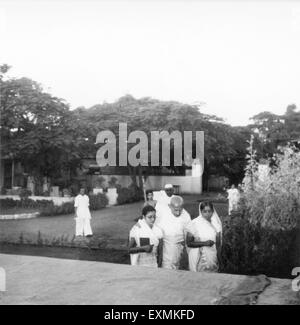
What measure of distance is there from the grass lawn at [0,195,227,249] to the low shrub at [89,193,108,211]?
0.29 m

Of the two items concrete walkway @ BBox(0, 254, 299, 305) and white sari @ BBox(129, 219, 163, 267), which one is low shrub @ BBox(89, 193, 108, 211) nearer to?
concrete walkway @ BBox(0, 254, 299, 305)

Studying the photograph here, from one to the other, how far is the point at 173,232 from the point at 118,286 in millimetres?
1076

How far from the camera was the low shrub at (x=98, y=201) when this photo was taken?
41.8 feet

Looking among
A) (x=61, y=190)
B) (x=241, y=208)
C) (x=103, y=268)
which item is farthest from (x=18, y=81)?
(x=103, y=268)

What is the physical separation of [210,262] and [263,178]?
2.13 metres

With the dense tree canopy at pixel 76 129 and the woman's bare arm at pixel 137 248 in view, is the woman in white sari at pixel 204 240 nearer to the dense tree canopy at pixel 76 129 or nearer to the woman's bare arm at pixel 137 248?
the woman's bare arm at pixel 137 248

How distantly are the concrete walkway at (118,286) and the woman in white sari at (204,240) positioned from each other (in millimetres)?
536

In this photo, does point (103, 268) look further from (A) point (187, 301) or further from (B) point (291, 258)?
(B) point (291, 258)

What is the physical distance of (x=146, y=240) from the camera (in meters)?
4.48

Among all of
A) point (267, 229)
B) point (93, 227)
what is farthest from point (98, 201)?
point (267, 229)

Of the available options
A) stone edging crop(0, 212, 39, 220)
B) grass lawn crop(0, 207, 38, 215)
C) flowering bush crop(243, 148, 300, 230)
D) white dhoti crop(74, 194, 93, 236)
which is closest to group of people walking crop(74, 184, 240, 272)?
flowering bush crop(243, 148, 300, 230)

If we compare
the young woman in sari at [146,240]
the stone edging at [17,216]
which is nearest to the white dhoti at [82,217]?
the stone edging at [17,216]

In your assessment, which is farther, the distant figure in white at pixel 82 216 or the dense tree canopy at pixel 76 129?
the dense tree canopy at pixel 76 129

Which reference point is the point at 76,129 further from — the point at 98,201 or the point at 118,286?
the point at 118,286
